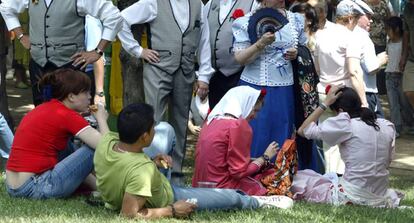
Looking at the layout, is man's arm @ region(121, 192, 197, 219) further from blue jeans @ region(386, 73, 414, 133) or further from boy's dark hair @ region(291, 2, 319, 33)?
blue jeans @ region(386, 73, 414, 133)

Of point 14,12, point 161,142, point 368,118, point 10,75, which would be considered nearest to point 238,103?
point 161,142

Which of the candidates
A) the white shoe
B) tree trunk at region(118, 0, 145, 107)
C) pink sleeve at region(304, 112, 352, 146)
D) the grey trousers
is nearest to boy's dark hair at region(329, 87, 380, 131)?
pink sleeve at region(304, 112, 352, 146)

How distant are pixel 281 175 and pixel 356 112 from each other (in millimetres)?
775

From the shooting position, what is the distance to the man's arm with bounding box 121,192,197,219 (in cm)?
623

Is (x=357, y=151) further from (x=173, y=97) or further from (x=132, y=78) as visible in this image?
(x=132, y=78)

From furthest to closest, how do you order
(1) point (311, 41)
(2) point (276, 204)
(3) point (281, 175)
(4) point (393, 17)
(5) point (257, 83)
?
(4) point (393, 17), (1) point (311, 41), (5) point (257, 83), (3) point (281, 175), (2) point (276, 204)

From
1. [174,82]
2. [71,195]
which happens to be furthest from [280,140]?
[71,195]

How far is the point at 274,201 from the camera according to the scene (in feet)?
23.5

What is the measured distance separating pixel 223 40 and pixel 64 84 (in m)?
1.98

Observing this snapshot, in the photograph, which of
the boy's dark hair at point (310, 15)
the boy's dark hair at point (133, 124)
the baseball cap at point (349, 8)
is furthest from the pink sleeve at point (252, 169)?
the boy's dark hair at point (310, 15)

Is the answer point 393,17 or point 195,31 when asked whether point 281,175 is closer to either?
point 195,31

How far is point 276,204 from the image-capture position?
23.3 ft

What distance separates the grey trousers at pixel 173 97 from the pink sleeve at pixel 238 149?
1.24m

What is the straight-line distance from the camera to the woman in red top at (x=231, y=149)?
7.18 meters
